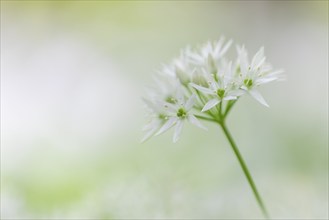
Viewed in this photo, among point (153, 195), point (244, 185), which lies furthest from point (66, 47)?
point (153, 195)

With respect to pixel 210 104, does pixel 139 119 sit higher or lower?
higher

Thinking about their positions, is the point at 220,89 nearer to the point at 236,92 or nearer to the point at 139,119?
the point at 236,92

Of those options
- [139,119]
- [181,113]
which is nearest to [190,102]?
[181,113]

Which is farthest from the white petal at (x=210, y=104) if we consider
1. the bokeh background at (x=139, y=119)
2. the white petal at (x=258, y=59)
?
the bokeh background at (x=139, y=119)

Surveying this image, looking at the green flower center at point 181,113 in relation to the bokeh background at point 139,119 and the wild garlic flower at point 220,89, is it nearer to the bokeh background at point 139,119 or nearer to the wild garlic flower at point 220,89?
the wild garlic flower at point 220,89

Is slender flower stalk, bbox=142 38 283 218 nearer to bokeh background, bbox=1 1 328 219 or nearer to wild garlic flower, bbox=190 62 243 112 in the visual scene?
wild garlic flower, bbox=190 62 243 112

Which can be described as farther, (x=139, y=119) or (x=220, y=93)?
(x=139, y=119)
